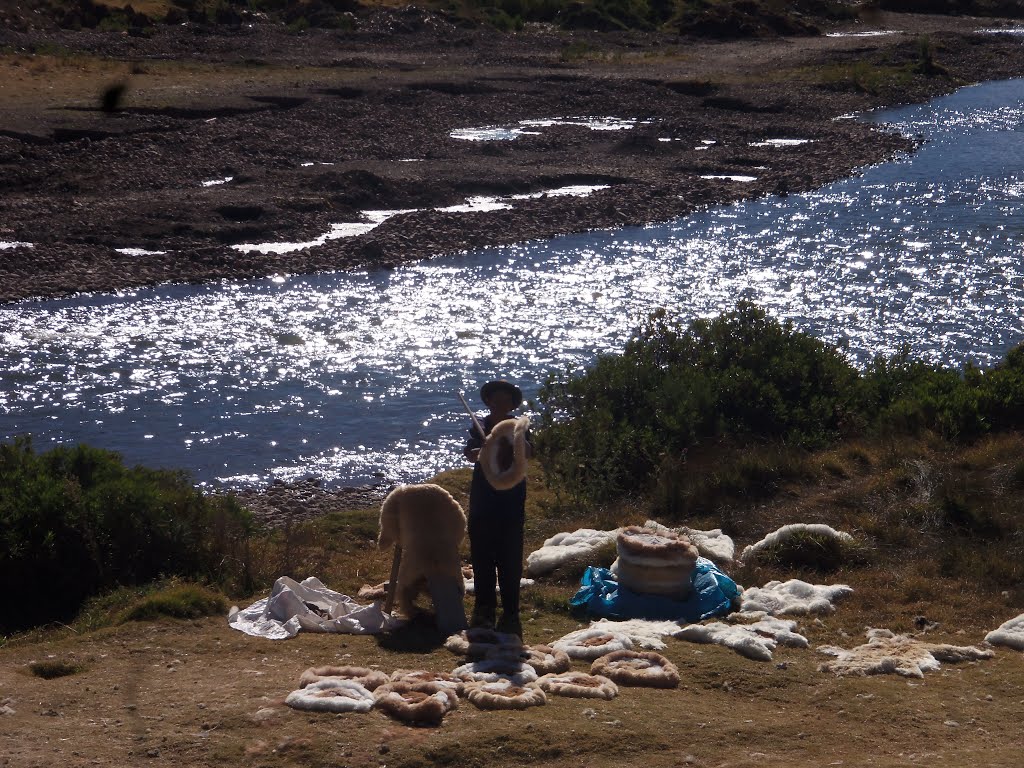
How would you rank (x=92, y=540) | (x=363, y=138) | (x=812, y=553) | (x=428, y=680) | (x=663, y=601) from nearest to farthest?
(x=428, y=680) < (x=663, y=601) < (x=92, y=540) < (x=812, y=553) < (x=363, y=138)

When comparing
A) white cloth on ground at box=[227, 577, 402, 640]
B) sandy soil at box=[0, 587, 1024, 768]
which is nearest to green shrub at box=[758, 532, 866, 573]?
sandy soil at box=[0, 587, 1024, 768]

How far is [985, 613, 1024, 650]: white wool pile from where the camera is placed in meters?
7.93

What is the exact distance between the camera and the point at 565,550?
9.82m

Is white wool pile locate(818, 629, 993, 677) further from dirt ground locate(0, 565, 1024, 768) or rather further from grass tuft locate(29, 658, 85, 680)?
grass tuft locate(29, 658, 85, 680)

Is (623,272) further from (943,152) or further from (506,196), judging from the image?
(943,152)

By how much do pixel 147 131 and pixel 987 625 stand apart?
26.0 m

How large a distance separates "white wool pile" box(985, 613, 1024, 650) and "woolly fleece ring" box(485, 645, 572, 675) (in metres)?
2.79

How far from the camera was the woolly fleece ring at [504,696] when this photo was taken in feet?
21.0

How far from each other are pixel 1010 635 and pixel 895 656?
3.23 feet

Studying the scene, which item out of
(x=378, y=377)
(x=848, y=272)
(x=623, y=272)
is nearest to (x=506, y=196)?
(x=623, y=272)

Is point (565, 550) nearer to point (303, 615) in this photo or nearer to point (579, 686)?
point (303, 615)

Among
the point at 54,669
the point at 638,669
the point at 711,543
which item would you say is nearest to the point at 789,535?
the point at 711,543

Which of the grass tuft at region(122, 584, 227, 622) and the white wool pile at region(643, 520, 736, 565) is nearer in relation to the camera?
the grass tuft at region(122, 584, 227, 622)

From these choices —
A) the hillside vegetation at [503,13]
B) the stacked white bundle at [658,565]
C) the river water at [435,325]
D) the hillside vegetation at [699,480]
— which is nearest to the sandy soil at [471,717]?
the stacked white bundle at [658,565]
